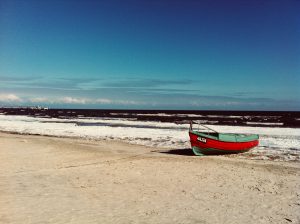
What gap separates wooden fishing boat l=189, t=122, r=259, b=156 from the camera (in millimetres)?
19516

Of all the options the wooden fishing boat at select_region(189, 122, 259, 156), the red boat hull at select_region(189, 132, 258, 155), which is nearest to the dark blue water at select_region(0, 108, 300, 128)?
the wooden fishing boat at select_region(189, 122, 259, 156)

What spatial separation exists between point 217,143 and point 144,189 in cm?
968

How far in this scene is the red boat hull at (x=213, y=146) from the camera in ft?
63.9

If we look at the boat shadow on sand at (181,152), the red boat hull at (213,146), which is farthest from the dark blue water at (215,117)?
the boat shadow on sand at (181,152)

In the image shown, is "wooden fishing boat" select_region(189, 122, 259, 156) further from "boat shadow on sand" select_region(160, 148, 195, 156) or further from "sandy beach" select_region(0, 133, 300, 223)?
"sandy beach" select_region(0, 133, 300, 223)

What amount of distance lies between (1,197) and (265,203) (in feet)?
24.1

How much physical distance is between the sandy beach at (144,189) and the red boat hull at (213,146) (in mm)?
1306

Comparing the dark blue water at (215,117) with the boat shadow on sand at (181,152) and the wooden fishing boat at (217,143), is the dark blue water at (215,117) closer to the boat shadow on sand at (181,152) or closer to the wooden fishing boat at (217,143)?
the wooden fishing boat at (217,143)

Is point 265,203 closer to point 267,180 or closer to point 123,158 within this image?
point 267,180

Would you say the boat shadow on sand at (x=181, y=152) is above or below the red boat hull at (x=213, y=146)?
below

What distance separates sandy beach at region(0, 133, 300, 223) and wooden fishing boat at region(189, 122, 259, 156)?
134 cm

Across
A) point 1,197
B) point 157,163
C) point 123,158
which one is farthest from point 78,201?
point 123,158

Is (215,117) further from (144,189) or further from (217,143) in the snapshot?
(144,189)

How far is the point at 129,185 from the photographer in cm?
1155
